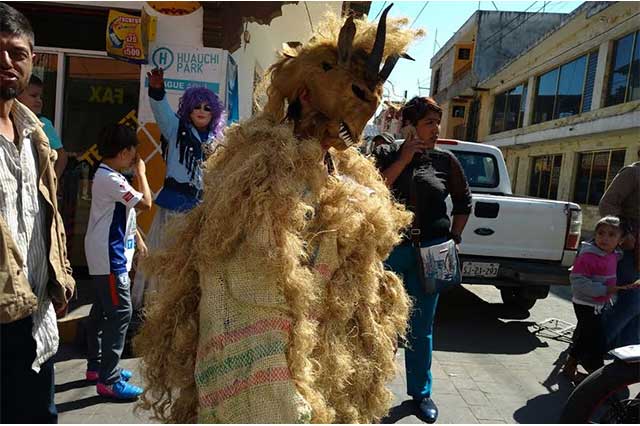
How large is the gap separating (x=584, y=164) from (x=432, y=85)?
2601 cm

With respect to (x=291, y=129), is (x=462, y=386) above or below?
below

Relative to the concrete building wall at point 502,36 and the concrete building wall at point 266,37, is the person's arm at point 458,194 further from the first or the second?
the concrete building wall at point 502,36

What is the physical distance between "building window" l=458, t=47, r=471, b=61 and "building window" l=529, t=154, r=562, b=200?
15494 mm

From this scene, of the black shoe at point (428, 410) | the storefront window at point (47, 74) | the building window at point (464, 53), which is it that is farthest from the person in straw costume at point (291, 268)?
the building window at point (464, 53)

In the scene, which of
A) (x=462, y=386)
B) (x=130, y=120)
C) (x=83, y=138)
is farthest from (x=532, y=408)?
(x=83, y=138)

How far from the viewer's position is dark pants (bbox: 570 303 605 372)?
388 centimetres

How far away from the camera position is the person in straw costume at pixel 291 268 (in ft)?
3.94

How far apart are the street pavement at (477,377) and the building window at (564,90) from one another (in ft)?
47.4

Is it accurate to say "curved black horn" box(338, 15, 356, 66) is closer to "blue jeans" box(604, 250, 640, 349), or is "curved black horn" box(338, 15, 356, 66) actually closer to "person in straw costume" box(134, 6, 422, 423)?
"person in straw costume" box(134, 6, 422, 423)

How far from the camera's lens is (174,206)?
361 centimetres

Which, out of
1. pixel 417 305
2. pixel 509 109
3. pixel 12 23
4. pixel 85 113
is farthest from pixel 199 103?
pixel 509 109

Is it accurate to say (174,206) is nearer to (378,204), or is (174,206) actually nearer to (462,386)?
(378,204)

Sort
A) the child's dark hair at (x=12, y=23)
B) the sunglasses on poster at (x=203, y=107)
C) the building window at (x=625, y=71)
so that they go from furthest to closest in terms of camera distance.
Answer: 1. the building window at (x=625, y=71)
2. the sunglasses on poster at (x=203, y=107)
3. the child's dark hair at (x=12, y=23)

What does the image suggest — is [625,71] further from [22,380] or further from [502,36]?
[22,380]
